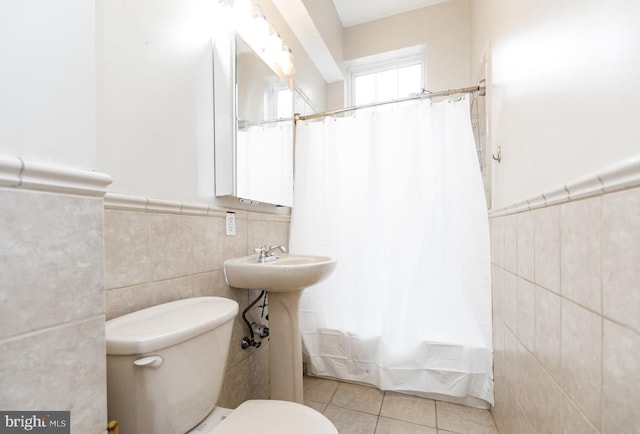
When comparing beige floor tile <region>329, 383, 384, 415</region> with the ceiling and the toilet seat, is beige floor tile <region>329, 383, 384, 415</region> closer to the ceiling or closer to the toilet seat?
the toilet seat

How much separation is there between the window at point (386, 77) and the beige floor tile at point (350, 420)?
2.34 meters

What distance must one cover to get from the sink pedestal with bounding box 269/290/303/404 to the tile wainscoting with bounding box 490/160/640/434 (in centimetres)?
91

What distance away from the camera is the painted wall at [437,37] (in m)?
2.32

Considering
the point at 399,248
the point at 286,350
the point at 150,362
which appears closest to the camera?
the point at 150,362

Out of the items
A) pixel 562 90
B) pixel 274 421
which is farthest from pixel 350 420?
pixel 562 90

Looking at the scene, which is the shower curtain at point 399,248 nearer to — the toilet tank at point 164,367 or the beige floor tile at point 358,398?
the beige floor tile at point 358,398

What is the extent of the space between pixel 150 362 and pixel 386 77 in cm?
289

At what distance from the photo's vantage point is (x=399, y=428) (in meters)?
1.44

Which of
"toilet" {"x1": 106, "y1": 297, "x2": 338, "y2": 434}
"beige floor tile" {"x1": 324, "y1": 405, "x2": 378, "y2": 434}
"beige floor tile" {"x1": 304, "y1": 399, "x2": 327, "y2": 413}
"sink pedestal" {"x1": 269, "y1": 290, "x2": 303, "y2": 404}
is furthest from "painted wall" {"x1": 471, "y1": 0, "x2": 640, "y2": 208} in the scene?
"beige floor tile" {"x1": 304, "y1": 399, "x2": 327, "y2": 413}

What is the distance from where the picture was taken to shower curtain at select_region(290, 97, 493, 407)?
5.25 feet

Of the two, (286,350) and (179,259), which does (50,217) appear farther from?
(286,350)

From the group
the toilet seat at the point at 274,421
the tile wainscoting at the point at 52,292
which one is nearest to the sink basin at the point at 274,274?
the toilet seat at the point at 274,421

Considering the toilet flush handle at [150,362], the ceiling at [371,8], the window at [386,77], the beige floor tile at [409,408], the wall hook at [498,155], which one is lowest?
the beige floor tile at [409,408]

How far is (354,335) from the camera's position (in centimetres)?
177
